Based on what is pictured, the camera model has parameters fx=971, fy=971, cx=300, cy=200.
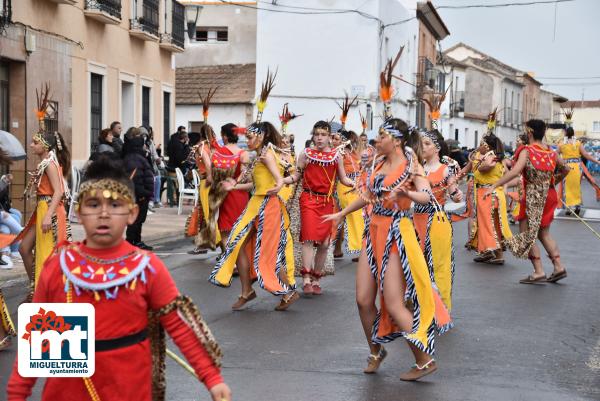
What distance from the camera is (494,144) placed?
1341 cm

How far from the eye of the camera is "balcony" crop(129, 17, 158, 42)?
24.3 m

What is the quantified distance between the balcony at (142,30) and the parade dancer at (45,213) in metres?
15.7

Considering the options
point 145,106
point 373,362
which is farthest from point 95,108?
point 373,362

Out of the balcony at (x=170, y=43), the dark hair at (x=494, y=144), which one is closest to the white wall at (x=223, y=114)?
the balcony at (x=170, y=43)

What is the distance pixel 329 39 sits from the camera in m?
39.3

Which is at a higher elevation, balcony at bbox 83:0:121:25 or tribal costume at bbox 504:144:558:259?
balcony at bbox 83:0:121:25

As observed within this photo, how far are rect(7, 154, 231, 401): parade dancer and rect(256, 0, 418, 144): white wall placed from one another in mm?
35191

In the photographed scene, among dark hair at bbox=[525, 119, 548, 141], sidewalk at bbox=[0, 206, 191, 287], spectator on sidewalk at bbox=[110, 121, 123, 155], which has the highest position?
dark hair at bbox=[525, 119, 548, 141]

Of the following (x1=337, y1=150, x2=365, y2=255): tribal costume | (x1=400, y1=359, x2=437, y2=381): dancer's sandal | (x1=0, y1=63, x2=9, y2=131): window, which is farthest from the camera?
(x1=0, y1=63, x2=9, y2=131): window

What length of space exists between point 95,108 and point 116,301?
19.5 m

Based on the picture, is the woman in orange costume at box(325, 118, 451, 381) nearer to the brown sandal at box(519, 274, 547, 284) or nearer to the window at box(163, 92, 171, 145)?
the brown sandal at box(519, 274, 547, 284)

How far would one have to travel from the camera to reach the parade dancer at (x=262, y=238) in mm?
9586

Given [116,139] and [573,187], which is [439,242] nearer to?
[116,139]

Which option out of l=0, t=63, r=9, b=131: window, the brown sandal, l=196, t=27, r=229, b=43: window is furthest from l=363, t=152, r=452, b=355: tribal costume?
l=196, t=27, r=229, b=43: window
